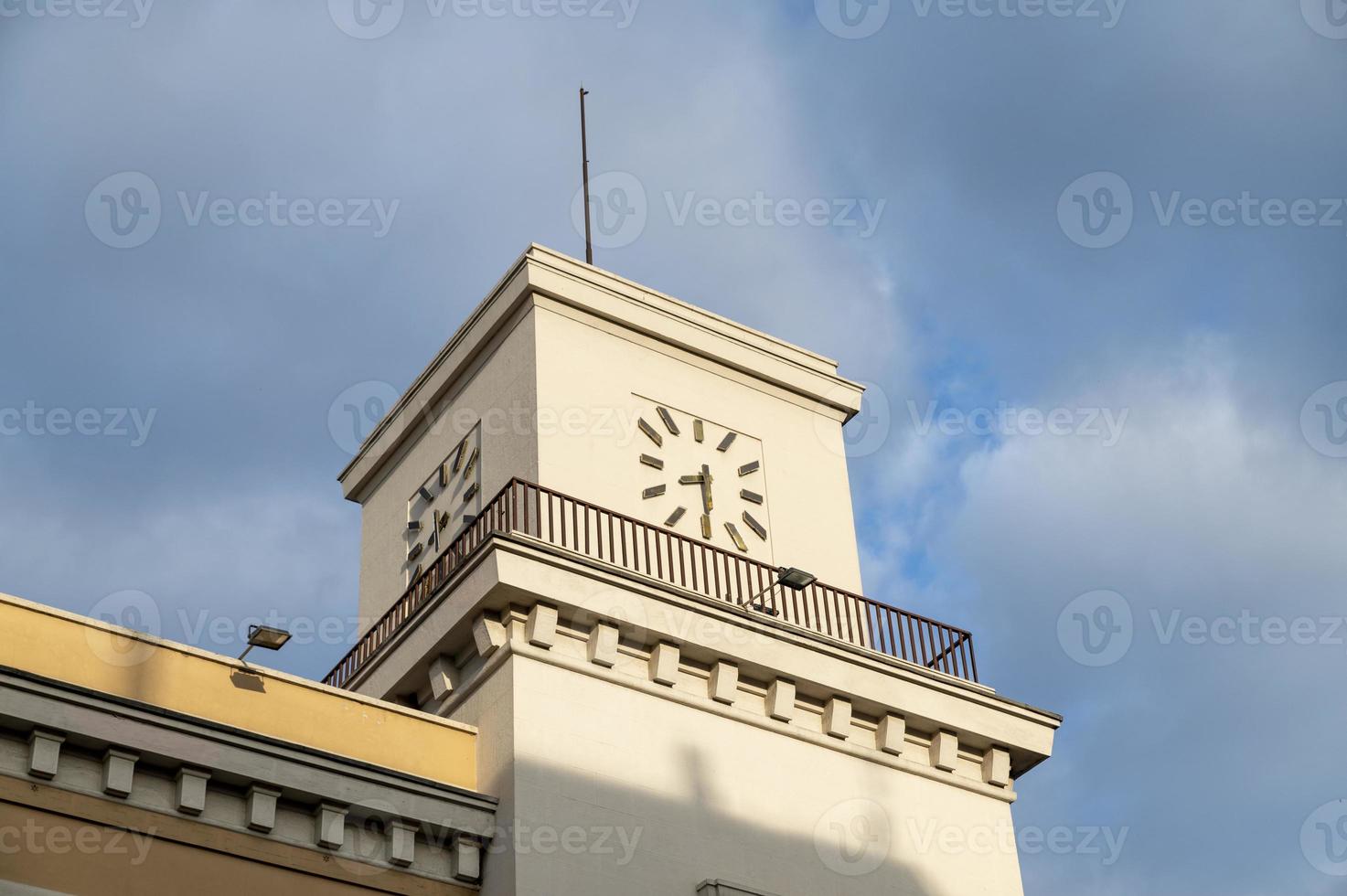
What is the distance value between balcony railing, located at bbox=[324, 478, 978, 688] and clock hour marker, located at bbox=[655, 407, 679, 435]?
6.26 ft

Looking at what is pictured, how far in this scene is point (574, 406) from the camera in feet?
79.2

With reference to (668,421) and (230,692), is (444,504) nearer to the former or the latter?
(668,421)

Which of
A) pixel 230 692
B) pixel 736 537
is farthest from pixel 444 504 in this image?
pixel 230 692

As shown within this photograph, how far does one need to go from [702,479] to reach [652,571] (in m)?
2.46

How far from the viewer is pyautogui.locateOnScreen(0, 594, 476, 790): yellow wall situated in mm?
18422

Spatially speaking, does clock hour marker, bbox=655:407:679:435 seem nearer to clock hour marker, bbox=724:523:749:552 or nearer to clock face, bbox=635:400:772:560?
clock face, bbox=635:400:772:560

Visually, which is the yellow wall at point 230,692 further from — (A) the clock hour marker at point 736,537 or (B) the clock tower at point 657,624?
(A) the clock hour marker at point 736,537

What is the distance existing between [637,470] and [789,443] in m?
2.91

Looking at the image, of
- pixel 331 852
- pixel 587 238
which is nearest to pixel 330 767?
pixel 331 852

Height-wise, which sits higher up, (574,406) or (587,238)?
(587,238)

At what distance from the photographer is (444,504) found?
25.2 meters

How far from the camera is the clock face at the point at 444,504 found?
966 inches

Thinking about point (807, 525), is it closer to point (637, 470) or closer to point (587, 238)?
point (637, 470)

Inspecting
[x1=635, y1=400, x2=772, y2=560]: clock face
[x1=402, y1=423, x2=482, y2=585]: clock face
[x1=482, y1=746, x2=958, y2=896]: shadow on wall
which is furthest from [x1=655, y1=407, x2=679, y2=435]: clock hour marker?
[x1=482, y1=746, x2=958, y2=896]: shadow on wall
